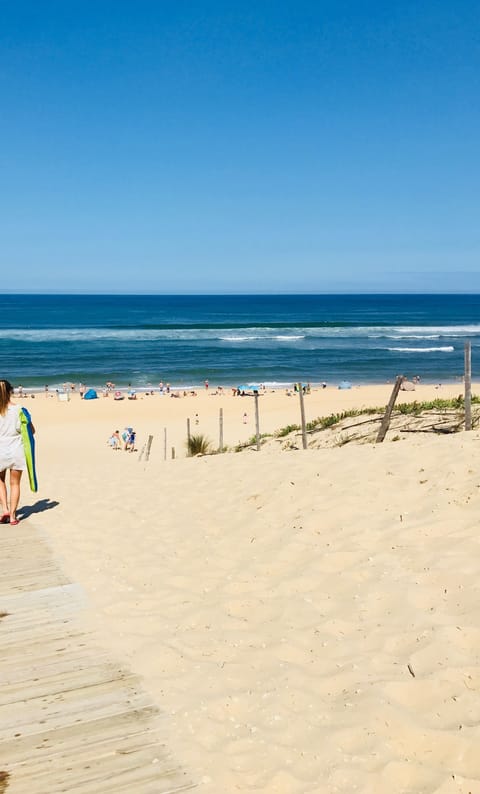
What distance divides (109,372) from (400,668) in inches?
1709

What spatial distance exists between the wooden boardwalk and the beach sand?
15cm

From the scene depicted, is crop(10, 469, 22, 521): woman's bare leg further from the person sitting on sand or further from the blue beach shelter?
the blue beach shelter

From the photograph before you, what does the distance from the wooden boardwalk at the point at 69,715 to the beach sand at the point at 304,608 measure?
15 cm

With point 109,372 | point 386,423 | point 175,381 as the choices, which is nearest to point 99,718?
point 386,423

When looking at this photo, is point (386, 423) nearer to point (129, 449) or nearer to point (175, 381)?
point (129, 449)

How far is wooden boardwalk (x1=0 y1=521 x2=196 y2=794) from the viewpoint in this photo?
2.80m

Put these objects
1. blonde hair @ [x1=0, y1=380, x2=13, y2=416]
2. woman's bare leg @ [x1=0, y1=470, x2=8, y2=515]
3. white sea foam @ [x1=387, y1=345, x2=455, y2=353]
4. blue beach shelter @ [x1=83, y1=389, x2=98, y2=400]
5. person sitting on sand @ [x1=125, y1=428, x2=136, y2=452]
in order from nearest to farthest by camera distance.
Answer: blonde hair @ [x1=0, y1=380, x2=13, y2=416]
woman's bare leg @ [x1=0, y1=470, x2=8, y2=515]
person sitting on sand @ [x1=125, y1=428, x2=136, y2=452]
blue beach shelter @ [x1=83, y1=389, x2=98, y2=400]
white sea foam @ [x1=387, y1=345, x2=455, y2=353]

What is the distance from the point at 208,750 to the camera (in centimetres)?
297

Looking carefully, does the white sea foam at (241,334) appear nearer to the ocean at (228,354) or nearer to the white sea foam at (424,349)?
the ocean at (228,354)

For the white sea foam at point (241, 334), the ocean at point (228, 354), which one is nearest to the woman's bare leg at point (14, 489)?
the ocean at point (228, 354)

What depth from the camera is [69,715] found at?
329cm

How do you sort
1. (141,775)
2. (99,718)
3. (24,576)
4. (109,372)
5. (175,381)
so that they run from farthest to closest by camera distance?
(109,372)
(175,381)
(24,576)
(99,718)
(141,775)

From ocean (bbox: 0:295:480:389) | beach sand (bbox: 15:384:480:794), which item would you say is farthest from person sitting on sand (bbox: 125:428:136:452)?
Result: ocean (bbox: 0:295:480:389)

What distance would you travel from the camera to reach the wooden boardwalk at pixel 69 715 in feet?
9.18
